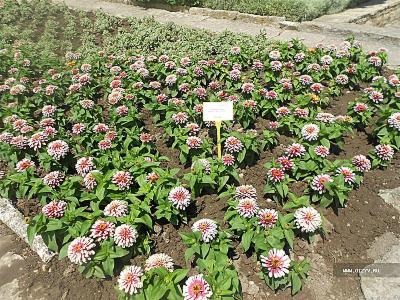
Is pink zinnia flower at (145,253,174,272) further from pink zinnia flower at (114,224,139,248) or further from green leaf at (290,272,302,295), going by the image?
green leaf at (290,272,302,295)

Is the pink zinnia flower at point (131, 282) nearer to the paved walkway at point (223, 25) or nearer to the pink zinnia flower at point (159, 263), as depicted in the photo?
the pink zinnia flower at point (159, 263)

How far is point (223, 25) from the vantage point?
26.0 ft

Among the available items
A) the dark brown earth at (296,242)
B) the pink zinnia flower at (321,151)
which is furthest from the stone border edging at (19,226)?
the pink zinnia flower at (321,151)

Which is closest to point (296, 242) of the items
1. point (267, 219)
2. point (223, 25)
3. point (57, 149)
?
point (267, 219)

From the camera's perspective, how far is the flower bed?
2697 millimetres

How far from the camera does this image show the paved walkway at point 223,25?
6.65 m

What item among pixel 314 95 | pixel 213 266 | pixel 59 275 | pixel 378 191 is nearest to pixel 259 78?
pixel 314 95

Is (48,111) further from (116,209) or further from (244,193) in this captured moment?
(244,193)

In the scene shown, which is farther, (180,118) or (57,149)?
(180,118)

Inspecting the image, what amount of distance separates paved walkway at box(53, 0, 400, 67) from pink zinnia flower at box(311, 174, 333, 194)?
3.52 m

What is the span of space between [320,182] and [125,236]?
164cm

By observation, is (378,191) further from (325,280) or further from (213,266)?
(213,266)

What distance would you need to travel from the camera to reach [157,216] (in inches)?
117

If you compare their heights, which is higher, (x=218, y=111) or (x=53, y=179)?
(x=218, y=111)
